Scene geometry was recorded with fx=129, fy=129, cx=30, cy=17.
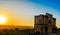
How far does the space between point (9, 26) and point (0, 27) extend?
282 millimetres

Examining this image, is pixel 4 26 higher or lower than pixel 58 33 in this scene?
higher

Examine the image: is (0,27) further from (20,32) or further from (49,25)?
(49,25)

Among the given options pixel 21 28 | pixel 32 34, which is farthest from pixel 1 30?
pixel 32 34

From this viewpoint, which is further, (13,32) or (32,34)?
(32,34)

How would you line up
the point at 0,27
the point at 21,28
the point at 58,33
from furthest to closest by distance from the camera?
the point at 58,33 → the point at 21,28 → the point at 0,27

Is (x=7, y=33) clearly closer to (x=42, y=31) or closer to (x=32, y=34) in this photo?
(x=32, y=34)

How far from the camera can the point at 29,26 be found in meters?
4.19

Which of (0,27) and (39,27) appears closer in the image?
(0,27)

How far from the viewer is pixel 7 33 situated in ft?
13.5

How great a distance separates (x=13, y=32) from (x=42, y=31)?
134 cm

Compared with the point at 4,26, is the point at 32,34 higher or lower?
lower

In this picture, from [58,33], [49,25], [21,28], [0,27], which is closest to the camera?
[0,27]

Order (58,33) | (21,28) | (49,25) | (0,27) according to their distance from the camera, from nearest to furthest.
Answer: (0,27)
(21,28)
(58,33)
(49,25)

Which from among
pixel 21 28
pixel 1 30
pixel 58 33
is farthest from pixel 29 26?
pixel 58 33
